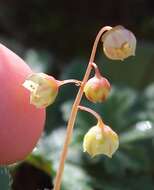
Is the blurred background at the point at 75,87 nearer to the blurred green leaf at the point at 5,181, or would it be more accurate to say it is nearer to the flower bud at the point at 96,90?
the blurred green leaf at the point at 5,181

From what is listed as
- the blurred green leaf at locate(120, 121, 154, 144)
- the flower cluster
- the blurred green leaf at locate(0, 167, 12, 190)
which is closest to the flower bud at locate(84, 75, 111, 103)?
the flower cluster

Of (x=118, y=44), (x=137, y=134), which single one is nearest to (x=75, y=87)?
(x=137, y=134)

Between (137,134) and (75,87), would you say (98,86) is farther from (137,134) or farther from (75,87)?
(75,87)

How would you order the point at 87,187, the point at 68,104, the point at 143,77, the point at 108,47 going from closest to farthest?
the point at 108,47 < the point at 87,187 < the point at 68,104 < the point at 143,77

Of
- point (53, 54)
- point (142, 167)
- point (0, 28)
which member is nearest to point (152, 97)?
point (142, 167)

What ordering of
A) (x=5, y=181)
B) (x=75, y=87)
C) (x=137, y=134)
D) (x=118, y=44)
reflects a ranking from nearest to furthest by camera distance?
(x=118, y=44) < (x=5, y=181) < (x=137, y=134) < (x=75, y=87)

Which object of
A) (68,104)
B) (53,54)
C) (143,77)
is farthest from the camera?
(53,54)

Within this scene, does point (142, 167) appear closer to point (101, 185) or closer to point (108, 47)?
point (101, 185)

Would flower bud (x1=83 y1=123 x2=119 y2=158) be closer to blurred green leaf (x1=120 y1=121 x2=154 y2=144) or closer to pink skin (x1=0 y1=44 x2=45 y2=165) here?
pink skin (x1=0 y1=44 x2=45 y2=165)
